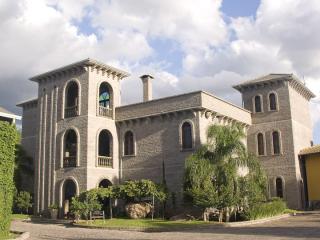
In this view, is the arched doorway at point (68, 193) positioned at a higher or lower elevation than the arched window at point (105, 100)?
lower

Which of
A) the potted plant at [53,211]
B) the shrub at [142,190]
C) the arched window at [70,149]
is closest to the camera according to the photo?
the shrub at [142,190]

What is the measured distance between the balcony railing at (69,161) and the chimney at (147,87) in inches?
278

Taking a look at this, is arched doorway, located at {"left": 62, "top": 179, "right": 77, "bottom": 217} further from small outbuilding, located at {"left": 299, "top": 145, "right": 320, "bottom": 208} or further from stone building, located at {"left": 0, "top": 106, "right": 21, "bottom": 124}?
small outbuilding, located at {"left": 299, "top": 145, "right": 320, "bottom": 208}

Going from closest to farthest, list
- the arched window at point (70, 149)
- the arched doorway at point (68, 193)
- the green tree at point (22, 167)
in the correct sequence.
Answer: the arched doorway at point (68, 193), the arched window at point (70, 149), the green tree at point (22, 167)

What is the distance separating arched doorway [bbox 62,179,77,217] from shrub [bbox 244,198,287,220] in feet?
40.8

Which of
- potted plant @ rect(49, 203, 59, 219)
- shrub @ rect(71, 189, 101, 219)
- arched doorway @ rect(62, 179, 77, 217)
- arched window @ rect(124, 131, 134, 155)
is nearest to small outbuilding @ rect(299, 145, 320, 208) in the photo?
arched window @ rect(124, 131, 134, 155)

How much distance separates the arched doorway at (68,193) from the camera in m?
30.5

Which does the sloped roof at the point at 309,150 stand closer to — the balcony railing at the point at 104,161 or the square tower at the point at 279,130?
the square tower at the point at 279,130

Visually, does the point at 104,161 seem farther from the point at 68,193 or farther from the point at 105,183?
the point at 68,193

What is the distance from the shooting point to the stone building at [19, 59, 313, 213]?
29984mm

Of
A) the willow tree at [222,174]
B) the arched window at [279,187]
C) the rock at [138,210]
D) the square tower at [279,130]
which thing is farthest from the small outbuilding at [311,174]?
the rock at [138,210]

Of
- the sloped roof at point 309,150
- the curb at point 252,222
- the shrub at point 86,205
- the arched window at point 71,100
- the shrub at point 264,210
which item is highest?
the arched window at point 71,100

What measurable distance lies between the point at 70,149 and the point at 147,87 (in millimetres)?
7503

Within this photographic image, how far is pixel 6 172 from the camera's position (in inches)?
704
